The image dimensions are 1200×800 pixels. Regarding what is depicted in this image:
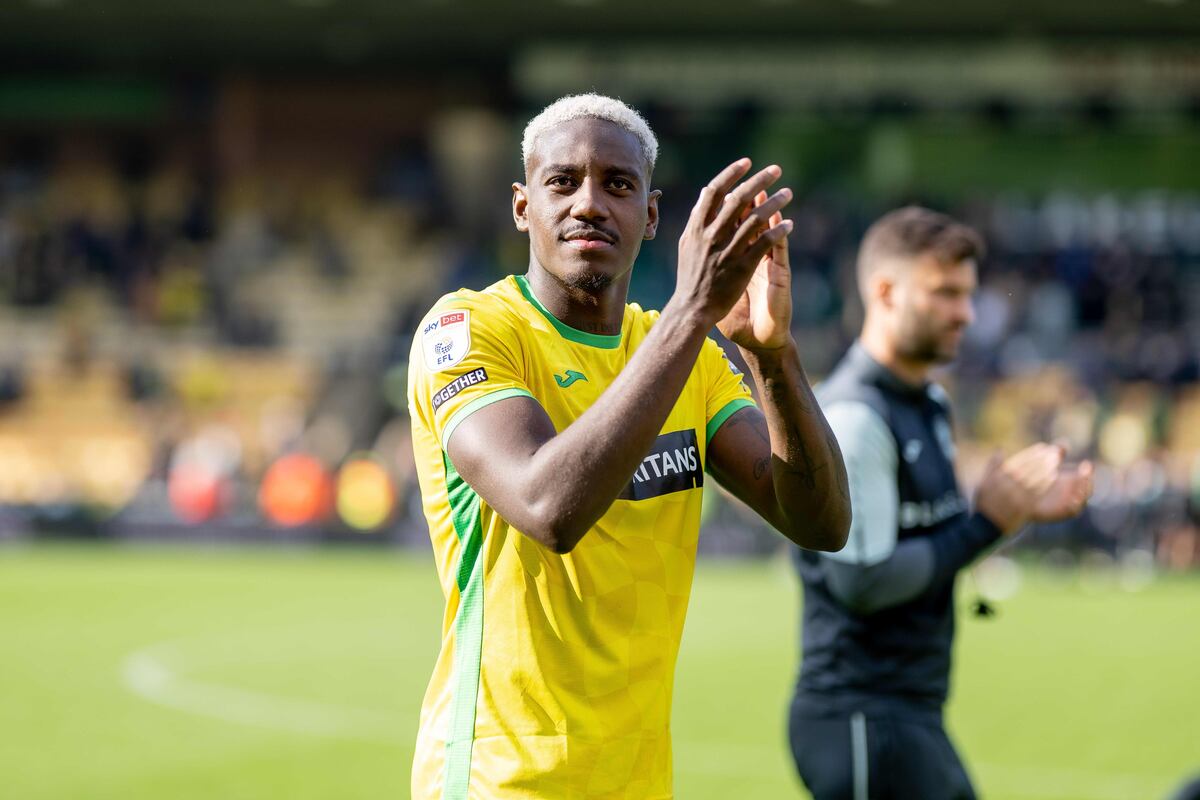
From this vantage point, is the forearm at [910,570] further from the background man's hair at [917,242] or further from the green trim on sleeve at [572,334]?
the green trim on sleeve at [572,334]

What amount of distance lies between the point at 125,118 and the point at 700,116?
13.1 metres

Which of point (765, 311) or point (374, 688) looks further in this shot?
point (374, 688)

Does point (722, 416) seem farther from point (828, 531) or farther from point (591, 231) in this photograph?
point (591, 231)

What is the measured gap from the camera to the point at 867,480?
4.54 meters

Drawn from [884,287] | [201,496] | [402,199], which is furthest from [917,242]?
[402,199]

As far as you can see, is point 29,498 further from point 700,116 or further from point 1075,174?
point 1075,174

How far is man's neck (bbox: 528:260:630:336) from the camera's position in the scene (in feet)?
10.4

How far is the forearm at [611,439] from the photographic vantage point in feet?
8.75

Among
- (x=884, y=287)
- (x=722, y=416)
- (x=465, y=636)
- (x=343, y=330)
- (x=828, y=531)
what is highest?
(x=343, y=330)

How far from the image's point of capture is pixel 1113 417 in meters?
23.0

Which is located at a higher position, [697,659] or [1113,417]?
[1113,417]

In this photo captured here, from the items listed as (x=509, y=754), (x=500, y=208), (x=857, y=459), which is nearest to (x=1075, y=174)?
(x=500, y=208)

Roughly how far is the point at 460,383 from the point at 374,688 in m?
9.58

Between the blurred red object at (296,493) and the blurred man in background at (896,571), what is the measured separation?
1979 cm
